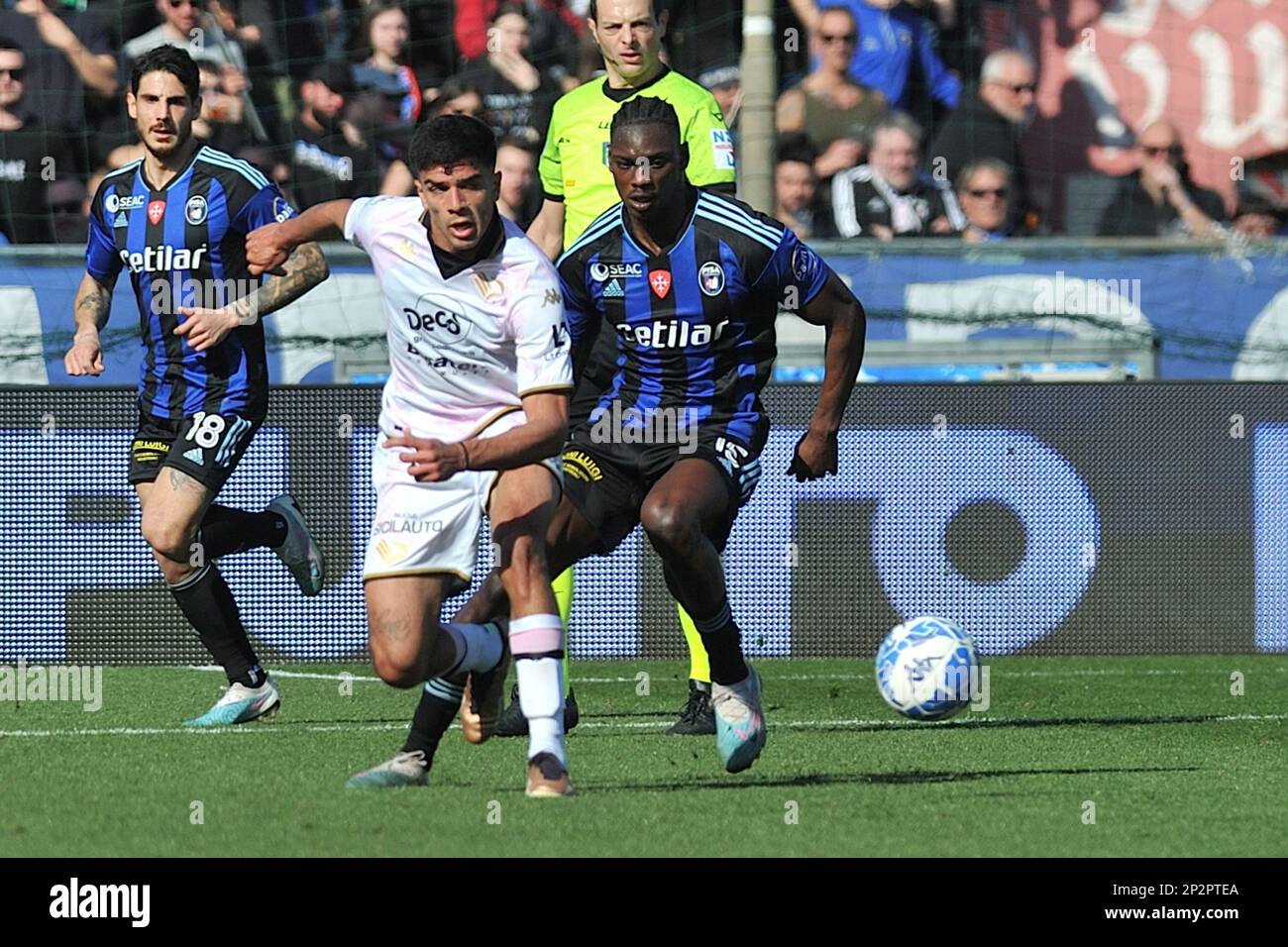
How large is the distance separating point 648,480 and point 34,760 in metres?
1.99

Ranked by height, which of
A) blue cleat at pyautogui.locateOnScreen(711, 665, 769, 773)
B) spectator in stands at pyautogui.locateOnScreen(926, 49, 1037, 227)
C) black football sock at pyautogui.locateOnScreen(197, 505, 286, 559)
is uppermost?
spectator in stands at pyautogui.locateOnScreen(926, 49, 1037, 227)

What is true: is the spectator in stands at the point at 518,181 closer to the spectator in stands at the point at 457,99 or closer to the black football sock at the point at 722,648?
the spectator in stands at the point at 457,99

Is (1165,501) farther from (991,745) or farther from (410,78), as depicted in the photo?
(410,78)

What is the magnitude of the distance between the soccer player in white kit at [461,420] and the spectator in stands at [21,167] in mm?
7663

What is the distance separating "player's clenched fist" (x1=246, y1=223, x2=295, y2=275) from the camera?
6.03 metres

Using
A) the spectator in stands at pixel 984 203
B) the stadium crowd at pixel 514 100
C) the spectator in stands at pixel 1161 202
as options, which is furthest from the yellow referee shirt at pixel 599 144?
the spectator in stands at pixel 1161 202

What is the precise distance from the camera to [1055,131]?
14180 millimetres

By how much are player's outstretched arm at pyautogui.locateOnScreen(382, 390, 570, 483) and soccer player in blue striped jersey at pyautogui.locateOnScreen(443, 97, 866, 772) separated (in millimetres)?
912

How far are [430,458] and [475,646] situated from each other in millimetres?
886

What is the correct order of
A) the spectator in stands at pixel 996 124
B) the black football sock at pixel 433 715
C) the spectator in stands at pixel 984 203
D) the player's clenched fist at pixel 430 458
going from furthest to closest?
the spectator in stands at pixel 996 124, the spectator in stands at pixel 984 203, the black football sock at pixel 433 715, the player's clenched fist at pixel 430 458

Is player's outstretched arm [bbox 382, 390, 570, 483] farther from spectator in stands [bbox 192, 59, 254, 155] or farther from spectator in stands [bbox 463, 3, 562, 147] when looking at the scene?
spectator in stands [bbox 192, 59, 254, 155]

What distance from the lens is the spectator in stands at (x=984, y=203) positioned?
525 inches

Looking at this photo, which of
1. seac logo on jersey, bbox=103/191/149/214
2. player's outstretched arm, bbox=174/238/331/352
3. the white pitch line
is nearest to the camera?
player's outstretched arm, bbox=174/238/331/352
